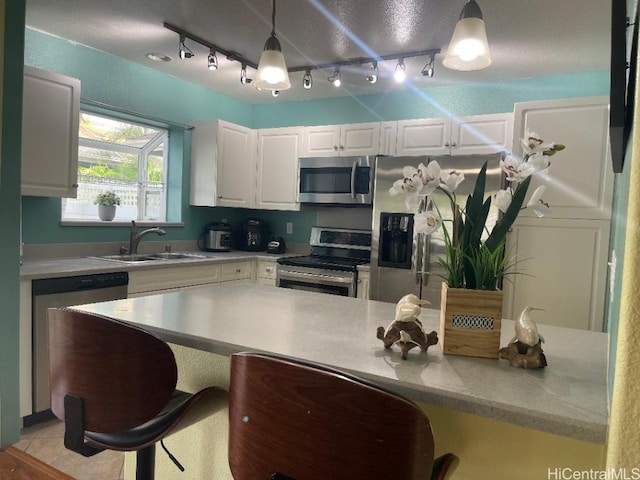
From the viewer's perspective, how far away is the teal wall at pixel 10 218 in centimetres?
229

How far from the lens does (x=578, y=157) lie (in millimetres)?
2891

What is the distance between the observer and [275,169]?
14.4 ft

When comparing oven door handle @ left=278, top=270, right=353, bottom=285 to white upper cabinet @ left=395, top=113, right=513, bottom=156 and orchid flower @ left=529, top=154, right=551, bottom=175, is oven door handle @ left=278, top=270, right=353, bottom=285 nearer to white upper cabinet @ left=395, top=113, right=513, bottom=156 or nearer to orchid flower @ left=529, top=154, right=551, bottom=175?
white upper cabinet @ left=395, top=113, right=513, bottom=156

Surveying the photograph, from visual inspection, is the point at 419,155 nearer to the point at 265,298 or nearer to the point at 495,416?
the point at 265,298

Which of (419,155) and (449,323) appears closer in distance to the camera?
(449,323)

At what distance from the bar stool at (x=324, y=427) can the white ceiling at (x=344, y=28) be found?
2285 mm

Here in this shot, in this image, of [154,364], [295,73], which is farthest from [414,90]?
[154,364]

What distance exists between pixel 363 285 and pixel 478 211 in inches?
97.5

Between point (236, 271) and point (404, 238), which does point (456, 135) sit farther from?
point (236, 271)

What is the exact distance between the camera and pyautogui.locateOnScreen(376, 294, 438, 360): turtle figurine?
1146mm

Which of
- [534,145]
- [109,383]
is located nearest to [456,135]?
[534,145]

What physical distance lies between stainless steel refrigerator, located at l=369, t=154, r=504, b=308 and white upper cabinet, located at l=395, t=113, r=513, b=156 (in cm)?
36

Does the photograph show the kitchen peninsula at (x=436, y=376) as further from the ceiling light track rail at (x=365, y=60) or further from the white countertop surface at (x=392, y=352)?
the ceiling light track rail at (x=365, y=60)

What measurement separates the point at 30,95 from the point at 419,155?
273 cm
